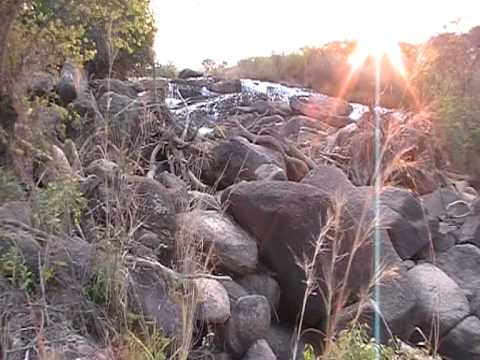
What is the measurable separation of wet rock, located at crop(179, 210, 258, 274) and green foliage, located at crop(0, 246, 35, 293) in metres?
1.51

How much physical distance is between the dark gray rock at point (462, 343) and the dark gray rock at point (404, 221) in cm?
100

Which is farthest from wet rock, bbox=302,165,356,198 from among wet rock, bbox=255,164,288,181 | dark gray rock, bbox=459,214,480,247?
dark gray rock, bbox=459,214,480,247

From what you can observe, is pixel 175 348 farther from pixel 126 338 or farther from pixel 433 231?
pixel 433 231

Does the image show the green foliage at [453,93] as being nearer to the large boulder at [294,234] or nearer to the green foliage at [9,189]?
the large boulder at [294,234]

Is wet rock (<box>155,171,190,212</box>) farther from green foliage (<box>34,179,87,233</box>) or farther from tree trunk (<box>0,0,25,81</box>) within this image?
tree trunk (<box>0,0,25,81</box>)

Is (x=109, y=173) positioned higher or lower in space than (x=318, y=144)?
higher

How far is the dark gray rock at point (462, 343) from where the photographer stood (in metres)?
5.26

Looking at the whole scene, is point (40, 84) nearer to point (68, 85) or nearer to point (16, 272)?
point (68, 85)

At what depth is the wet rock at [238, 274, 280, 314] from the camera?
478 centimetres

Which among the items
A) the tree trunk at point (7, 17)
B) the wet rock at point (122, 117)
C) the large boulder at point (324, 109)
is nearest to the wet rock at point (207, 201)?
the wet rock at point (122, 117)

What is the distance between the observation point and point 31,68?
4590 mm

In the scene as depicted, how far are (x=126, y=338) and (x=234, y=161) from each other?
4160 millimetres

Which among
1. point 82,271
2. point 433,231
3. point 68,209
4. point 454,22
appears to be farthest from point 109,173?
point 454,22

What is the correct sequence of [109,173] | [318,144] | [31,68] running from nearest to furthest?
[109,173]
[31,68]
[318,144]
